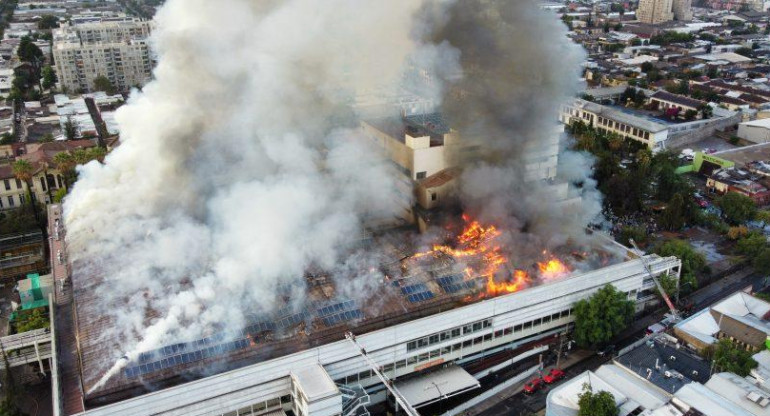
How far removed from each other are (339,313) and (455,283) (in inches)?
186

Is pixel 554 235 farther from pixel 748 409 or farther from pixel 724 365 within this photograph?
pixel 748 409

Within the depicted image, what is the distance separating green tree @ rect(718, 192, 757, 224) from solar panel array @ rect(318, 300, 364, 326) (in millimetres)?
24688

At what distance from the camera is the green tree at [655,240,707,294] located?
26.7m

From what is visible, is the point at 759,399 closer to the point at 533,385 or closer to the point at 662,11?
the point at 533,385

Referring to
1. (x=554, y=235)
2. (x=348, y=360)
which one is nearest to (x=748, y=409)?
(x=554, y=235)

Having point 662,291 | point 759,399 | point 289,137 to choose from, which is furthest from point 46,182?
point 759,399

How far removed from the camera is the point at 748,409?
18.3 m

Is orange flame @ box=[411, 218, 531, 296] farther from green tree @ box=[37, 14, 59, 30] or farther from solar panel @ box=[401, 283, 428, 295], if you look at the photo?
green tree @ box=[37, 14, 59, 30]

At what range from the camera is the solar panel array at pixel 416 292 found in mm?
21812

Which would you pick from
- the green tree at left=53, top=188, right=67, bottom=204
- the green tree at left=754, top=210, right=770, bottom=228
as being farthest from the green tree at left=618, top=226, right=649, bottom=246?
the green tree at left=53, top=188, right=67, bottom=204

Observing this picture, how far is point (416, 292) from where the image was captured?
72.5ft

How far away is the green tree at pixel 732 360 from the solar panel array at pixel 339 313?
12.2m

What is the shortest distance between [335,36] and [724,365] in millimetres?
22593

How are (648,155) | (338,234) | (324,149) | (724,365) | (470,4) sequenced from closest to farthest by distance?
(724,365) < (338,234) < (470,4) < (324,149) < (648,155)
